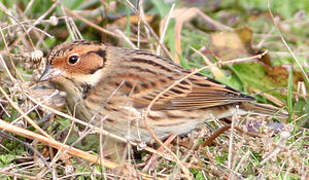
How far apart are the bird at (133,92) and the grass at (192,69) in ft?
0.43

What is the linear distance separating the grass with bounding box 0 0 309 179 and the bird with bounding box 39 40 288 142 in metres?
0.13

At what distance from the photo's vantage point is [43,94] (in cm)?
447

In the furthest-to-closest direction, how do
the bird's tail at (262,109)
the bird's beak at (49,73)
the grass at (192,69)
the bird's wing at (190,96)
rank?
the bird's tail at (262,109) < the bird's wing at (190,96) < the bird's beak at (49,73) < the grass at (192,69)

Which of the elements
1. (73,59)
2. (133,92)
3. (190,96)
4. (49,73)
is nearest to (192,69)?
(190,96)

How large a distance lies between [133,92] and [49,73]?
54 cm

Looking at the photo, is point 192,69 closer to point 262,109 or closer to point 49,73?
point 262,109

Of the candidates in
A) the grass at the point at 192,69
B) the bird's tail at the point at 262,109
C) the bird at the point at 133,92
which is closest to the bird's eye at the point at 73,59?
the bird at the point at 133,92

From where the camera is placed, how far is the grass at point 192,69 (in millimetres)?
3521

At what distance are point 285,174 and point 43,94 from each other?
1868mm

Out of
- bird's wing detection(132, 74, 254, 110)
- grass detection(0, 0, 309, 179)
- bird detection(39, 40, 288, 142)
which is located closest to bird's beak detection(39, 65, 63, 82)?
bird detection(39, 40, 288, 142)

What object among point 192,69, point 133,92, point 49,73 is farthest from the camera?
point 192,69

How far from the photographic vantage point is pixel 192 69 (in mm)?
4812

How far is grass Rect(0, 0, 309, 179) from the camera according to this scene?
3521 millimetres

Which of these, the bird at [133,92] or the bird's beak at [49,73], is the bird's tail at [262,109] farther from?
the bird's beak at [49,73]
